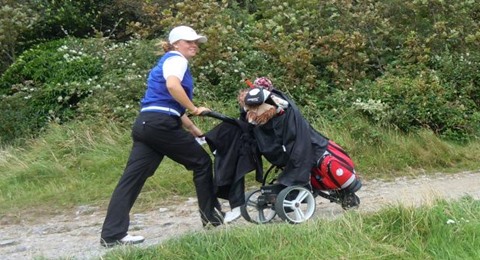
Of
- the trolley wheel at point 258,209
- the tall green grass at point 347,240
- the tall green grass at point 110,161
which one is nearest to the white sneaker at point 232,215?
the trolley wheel at point 258,209

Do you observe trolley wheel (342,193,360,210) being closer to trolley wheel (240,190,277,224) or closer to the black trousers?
trolley wheel (240,190,277,224)

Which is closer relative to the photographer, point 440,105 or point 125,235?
point 125,235

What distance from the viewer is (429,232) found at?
18.5 feet

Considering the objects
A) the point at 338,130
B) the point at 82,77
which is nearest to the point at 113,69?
the point at 82,77

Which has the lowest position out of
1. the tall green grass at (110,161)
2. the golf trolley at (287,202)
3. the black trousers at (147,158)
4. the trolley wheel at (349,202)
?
the tall green grass at (110,161)

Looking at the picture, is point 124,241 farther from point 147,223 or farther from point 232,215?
point 147,223

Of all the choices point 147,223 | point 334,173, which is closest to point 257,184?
point 147,223

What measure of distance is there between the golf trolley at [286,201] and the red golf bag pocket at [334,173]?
62 millimetres

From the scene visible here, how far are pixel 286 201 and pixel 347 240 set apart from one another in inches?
42.8

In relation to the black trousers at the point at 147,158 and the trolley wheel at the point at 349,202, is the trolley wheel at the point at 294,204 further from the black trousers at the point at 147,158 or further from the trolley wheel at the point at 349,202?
the black trousers at the point at 147,158

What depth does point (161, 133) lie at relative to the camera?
611 centimetres

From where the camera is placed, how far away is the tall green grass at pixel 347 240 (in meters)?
5.30

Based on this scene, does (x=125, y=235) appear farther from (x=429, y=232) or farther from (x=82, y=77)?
(x=82, y=77)

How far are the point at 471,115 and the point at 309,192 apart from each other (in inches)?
219
